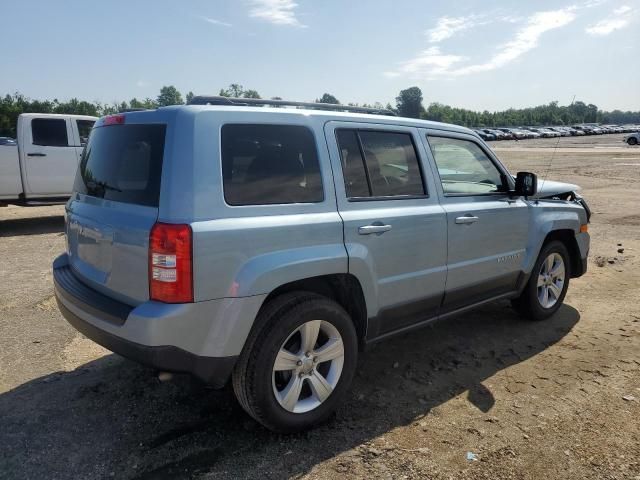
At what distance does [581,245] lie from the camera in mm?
5219

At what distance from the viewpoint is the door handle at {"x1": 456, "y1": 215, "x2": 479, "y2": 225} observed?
12.5 ft

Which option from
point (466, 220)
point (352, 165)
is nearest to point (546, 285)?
point (466, 220)

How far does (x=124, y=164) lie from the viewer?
2.96 metres

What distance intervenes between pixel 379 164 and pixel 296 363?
1.42 m

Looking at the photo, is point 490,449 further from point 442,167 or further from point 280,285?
point 442,167

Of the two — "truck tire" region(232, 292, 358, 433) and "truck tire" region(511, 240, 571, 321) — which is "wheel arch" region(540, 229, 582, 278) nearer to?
"truck tire" region(511, 240, 571, 321)

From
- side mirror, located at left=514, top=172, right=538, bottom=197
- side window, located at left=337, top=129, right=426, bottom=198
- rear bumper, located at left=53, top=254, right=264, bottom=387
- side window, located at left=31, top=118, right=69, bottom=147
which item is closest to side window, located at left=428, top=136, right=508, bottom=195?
side mirror, located at left=514, top=172, right=538, bottom=197

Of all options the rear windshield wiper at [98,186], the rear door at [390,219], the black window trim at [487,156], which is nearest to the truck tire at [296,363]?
the rear door at [390,219]

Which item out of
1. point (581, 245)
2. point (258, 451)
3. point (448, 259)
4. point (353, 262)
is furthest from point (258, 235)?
point (581, 245)

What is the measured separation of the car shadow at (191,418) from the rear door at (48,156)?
23.3 ft

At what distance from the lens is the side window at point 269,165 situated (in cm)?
274

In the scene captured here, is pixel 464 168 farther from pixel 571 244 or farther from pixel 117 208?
pixel 117 208

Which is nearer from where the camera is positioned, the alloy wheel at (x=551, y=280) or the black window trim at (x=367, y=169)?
the black window trim at (x=367, y=169)

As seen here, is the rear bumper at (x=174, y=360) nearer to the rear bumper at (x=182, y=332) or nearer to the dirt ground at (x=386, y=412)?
the rear bumper at (x=182, y=332)
